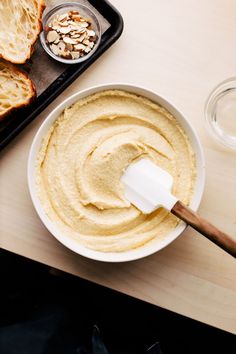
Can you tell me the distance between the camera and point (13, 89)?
3.05 feet

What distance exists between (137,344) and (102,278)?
0.37 m

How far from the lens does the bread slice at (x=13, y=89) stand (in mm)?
914

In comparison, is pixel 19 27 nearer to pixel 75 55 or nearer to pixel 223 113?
pixel 75 55

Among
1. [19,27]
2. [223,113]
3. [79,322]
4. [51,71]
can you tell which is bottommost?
[79,322]

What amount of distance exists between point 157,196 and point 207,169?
0.46 ft

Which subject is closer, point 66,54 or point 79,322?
point 66,54

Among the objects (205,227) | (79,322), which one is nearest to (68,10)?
(205,227)

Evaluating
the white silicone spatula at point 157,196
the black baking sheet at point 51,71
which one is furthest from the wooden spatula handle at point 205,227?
the black baking sheet at point 51,71

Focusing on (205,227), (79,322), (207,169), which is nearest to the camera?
(205,227)

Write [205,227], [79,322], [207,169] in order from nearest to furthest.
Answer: [205,227] < [207,169] < [79,322]

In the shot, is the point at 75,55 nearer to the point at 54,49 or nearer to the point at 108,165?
the point at 54,49

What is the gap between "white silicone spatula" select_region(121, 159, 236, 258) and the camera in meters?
0.83

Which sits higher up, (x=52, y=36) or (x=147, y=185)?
(x=52, y=36)

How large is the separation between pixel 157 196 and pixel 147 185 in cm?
3
